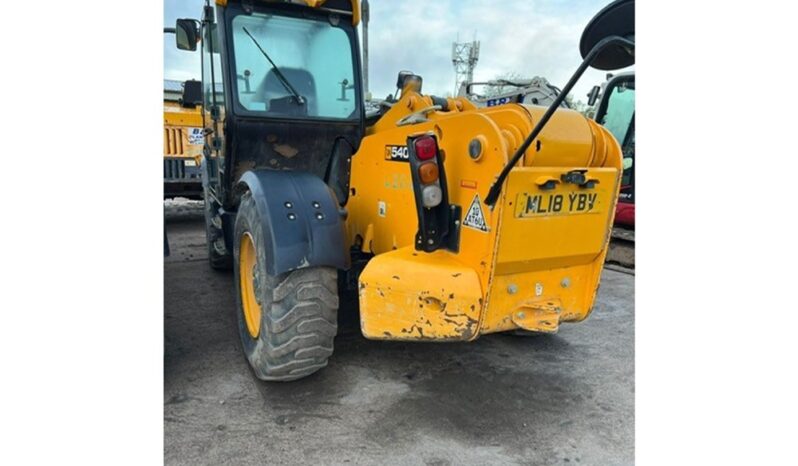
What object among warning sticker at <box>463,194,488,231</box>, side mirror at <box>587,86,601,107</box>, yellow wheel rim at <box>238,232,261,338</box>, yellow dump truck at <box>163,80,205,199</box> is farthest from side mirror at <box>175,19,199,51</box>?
yellow dump truck at <box>163,80,205,199</box>

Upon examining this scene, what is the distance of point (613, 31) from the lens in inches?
73.3

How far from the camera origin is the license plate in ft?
7.65

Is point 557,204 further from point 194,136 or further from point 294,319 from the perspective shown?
point 194,136

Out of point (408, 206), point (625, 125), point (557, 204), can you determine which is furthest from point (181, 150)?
point (557, 204)

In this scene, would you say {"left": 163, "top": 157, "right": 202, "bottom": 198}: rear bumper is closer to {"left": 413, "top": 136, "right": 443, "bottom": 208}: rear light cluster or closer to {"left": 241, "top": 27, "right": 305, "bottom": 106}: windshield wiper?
{"left": 241, "top": 27, "right": 305, "bottom": 106}: windshield wiper

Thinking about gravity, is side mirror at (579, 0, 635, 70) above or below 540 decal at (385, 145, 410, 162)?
above

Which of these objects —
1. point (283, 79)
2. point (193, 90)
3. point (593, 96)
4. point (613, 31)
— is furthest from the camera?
point (193, 90)

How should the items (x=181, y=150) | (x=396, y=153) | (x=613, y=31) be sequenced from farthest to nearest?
1. (x=181, y=150)
2. (x=396, y=153)
3. (x=613, y=31)

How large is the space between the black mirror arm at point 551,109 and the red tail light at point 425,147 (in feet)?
1.18

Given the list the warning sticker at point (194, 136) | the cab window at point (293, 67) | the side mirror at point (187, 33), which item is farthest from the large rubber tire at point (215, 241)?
the warning sticker at point (194, 136)

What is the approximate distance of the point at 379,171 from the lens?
309 centimetres

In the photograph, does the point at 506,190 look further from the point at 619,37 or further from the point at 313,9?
the point at 313,9

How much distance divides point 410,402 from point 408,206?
3.60 feet

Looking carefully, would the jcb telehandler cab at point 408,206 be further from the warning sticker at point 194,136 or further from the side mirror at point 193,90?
the warning sticker at point 194,136
